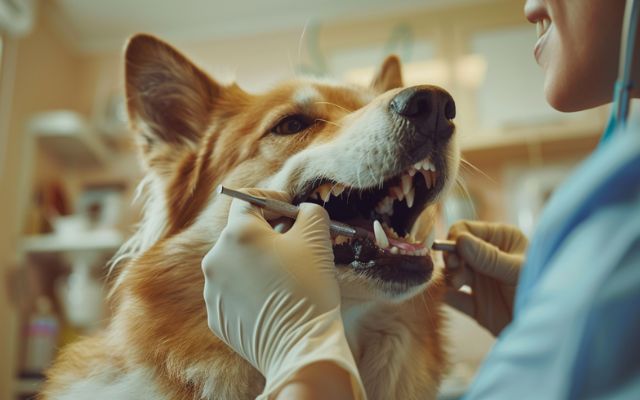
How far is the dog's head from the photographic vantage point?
95 centimetres

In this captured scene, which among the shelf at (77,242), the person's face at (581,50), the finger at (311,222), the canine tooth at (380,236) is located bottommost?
the shelf at (77,242)

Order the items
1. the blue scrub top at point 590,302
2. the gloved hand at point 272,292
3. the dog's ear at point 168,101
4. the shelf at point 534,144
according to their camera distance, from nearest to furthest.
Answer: the blue scrub top at point 590,302, the gloved hand at point 272,292, the dog's ear at point 168,101, the shelf at point 534,144

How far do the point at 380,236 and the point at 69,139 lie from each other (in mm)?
3047

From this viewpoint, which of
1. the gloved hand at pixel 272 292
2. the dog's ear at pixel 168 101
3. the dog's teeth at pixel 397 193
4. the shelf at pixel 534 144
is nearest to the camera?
the gloved hand at pixel 272 292

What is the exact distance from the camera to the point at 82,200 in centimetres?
346

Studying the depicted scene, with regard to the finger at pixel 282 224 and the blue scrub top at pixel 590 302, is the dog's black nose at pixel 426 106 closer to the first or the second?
the finger at pixel 282 224

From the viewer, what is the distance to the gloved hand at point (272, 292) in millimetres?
695

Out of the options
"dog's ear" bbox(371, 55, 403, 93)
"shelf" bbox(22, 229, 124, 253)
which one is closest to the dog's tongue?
"dog's ear" bbox(371, 55, 403, 93)

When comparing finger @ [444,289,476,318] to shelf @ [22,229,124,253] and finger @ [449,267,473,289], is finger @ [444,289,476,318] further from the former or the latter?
shelf @ [22,229,124,253]

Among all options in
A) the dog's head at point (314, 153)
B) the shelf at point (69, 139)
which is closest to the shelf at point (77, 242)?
the shelf at point (69, 139)

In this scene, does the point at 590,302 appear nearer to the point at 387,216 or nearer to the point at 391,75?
the point at 387,216

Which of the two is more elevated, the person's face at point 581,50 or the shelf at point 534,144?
the person's face at point 581,50

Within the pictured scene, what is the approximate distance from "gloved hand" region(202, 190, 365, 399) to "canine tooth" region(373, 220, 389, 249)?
0.49 feet

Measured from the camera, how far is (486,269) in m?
1.11
